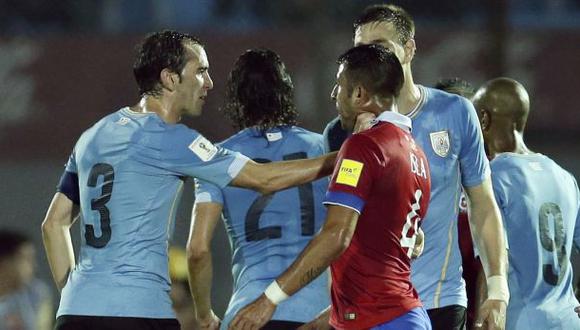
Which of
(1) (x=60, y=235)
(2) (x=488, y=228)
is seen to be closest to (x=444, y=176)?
(2) (x=488, y=228)

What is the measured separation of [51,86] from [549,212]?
12042 millimetres

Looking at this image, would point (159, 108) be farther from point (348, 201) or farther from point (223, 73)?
point (223, 73)

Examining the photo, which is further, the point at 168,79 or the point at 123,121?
the point at 168,79

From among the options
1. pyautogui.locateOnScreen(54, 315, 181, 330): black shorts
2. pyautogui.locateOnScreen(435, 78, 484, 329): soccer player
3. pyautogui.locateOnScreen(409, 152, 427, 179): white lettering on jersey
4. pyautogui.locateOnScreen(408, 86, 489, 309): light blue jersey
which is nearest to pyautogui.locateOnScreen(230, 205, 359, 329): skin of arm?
pyautogui.locateOnScreen(409, 152, 427, 179): white lettering on jersey

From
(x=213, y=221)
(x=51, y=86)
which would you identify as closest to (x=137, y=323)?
(x=213, y=221)

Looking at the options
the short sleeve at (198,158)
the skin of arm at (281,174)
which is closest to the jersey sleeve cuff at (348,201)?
the skin of arm at (281,174)

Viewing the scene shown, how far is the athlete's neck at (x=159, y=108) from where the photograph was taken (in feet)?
19.0

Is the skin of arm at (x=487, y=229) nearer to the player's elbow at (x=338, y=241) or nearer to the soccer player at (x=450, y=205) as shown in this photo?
the soccer player at (x=450, y=205)

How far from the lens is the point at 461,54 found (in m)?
17.6

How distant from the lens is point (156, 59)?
584 cm

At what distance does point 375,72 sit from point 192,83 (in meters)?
A: 1.06

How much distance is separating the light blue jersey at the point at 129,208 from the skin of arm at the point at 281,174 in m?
0.17

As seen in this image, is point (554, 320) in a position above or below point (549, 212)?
below

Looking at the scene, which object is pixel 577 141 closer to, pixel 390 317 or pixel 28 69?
pixel 28 69
